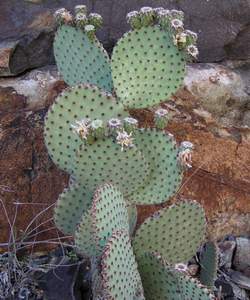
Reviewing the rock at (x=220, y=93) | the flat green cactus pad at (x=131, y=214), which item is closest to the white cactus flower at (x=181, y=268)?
the flat green cactus pad at (x=131, y=214)

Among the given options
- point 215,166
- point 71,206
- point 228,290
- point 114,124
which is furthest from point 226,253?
point 114,124

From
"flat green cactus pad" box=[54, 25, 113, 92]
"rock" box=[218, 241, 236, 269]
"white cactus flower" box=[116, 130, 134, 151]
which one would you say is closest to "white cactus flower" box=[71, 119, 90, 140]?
"white cactus flower" box=[116, 130, 134, 151]

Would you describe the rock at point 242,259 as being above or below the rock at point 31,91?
below

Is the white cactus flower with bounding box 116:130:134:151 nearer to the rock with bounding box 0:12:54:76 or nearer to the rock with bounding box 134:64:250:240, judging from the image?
the rock with bounding box 134:64:250:240

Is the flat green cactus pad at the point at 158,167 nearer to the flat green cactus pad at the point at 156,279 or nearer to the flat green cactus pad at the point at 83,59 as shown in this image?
the flat green cactus pad at the point at 156,279

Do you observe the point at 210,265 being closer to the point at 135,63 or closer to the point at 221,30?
the point at 135,63

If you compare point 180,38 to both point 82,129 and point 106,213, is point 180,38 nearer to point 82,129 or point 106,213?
point 82,129

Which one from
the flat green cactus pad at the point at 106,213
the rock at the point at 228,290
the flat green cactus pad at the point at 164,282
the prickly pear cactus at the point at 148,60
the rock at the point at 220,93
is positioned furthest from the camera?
the rock at the point at 220,93
